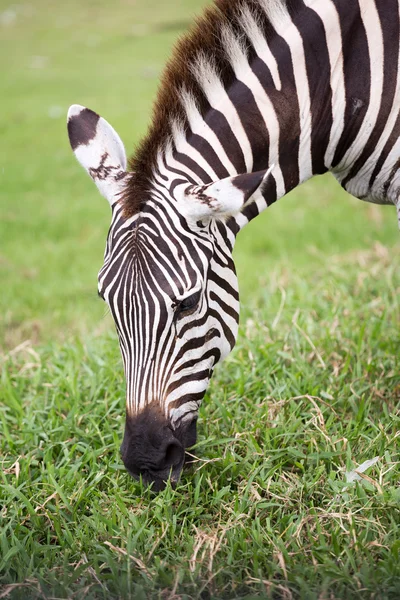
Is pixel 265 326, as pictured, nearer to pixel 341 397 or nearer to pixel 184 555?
pixel 341 397

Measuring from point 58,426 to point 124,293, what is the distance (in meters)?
1.59

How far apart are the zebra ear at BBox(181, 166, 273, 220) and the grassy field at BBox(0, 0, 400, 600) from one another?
1.34 meters

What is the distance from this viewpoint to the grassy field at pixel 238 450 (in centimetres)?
299

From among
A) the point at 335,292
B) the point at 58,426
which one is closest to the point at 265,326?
the point at 335,292

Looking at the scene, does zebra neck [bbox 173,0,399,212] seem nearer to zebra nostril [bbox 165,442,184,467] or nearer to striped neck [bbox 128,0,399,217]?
striped neck [bbox 128,0,399,217]

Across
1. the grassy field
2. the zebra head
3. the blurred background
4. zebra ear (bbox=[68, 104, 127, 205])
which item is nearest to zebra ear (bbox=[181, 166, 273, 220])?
the zebra head

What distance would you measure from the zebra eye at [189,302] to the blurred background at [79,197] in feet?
2.41

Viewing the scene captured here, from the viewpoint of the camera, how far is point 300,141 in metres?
3.54

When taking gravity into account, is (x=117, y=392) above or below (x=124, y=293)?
below

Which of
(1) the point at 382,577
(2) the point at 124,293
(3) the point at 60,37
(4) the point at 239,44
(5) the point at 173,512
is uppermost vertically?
(3) the point at 60,37

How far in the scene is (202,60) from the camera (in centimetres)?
341

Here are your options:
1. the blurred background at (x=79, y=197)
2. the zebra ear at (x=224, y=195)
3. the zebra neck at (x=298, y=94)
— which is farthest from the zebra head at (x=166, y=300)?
the blurred background at (x=79, y=197)

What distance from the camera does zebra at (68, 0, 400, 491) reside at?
3043 millimetres

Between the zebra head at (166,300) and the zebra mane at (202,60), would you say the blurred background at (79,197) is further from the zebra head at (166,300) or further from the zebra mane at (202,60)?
the zebra head at (166,300)
